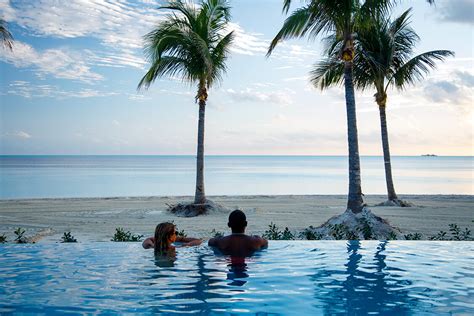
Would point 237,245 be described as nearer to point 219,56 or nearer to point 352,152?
point 352,152

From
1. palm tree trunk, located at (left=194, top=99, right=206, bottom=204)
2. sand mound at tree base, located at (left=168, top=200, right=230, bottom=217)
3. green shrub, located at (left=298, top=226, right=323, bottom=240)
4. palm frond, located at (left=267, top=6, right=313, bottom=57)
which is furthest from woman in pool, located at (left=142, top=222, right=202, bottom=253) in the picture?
palm tree trunk, located at (left=194, top=99, right=206, bottom=204)

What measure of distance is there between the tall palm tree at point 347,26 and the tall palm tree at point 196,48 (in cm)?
521

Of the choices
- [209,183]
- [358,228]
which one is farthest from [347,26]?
[209,183]

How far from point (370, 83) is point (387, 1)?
31.3ft

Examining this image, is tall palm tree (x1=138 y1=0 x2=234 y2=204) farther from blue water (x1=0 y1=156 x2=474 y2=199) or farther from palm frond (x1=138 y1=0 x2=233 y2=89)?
blue water (x1=0 y1=156 x2=474 y2=199)

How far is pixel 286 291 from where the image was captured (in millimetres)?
6980

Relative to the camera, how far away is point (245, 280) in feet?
24.9

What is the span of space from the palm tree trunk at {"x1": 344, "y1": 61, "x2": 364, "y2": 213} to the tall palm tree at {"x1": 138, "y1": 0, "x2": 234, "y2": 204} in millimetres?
6560

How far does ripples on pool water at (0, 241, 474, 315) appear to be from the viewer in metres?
6.20

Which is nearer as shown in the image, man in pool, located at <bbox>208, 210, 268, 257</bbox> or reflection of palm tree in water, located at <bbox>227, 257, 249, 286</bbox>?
reflection of palm tree in water, located at <bbox>227, 257, 249, 286</bbox>

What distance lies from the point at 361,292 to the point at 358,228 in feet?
23.3

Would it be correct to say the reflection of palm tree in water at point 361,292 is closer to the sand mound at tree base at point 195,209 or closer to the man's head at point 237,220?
the man's head at point 237,220

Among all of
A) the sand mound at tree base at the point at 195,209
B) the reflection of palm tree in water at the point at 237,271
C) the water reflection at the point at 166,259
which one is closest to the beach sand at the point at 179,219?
the sand mound at tree base at the point at 195,209

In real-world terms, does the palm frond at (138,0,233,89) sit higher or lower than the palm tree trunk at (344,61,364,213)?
higher
